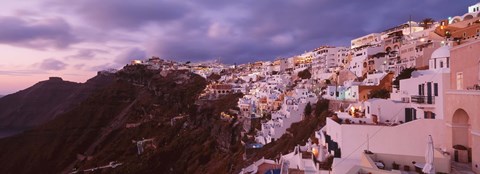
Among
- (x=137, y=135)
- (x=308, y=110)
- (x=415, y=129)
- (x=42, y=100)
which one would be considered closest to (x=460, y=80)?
(x=415, y=129)

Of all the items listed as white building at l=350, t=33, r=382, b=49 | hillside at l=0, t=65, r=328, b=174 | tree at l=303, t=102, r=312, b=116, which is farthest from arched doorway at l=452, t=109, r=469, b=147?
white building at l=350, t=33, r=382, b=49

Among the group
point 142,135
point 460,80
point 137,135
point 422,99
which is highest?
point 460,80

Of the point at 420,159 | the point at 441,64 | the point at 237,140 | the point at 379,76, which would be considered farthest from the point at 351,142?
the point at 237,140

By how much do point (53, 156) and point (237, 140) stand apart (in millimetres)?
42075

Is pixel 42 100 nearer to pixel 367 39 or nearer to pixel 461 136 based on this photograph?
pixel 367 39

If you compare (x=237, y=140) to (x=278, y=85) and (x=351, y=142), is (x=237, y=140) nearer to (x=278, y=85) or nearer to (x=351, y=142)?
(x=278, y=85)

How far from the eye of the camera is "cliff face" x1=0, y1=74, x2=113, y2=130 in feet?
296

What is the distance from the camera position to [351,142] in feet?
40.0

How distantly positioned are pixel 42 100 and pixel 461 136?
11399 cm

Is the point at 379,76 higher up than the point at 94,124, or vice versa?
the point at 379,76

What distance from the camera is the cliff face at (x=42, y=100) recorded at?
90250 millimetres

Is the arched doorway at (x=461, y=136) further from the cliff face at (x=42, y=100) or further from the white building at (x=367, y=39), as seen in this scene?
the cliff face at (x=42, y=100)

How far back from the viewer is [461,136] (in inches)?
356

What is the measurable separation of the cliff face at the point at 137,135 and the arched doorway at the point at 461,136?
72.0 feet
